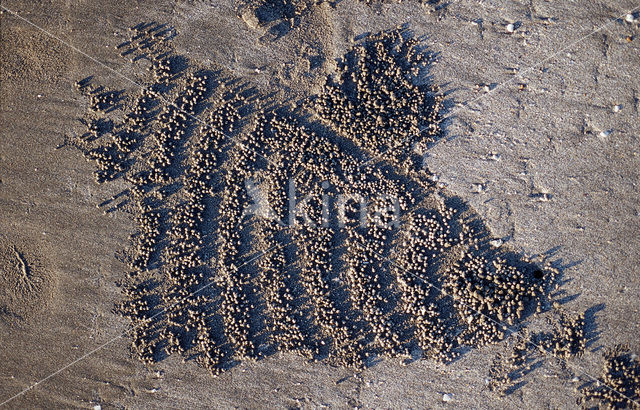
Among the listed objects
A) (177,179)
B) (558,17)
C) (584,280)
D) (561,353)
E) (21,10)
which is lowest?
Answer: (561,353)

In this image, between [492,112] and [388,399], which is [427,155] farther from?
[388,399]

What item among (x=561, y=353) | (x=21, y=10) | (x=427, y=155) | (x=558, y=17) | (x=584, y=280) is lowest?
(x=561, y=353)

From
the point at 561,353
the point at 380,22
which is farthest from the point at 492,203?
the point at 380,22

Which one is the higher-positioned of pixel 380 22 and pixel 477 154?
pixel 380 22

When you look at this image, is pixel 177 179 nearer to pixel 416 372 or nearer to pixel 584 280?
pixel 416 372

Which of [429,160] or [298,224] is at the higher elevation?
[429,160]

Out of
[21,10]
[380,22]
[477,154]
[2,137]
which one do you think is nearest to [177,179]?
[2,137]
